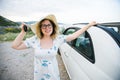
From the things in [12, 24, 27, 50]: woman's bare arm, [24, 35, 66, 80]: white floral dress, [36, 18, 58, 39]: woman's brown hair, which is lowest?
[24, 35, 66, 80]: white floral dress

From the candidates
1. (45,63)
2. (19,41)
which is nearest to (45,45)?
(45,63)

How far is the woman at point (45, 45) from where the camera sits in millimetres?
2205

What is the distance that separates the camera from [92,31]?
2553 millimetres

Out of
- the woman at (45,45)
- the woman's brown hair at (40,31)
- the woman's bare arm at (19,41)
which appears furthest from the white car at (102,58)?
the woman's bare arm at (19,41)

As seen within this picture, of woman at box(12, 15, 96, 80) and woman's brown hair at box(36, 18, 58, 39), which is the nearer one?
woman at box(12, 15, 96, 80)

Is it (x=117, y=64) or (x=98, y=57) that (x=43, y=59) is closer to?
(x=98, y=57)

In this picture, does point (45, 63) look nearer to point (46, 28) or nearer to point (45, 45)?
point (45, 45)

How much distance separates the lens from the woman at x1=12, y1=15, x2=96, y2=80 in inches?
86.8

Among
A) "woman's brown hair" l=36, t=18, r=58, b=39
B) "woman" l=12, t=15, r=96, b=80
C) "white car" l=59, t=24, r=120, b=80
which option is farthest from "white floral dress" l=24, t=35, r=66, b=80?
"white car" l=59, t=24, r=120, b=80

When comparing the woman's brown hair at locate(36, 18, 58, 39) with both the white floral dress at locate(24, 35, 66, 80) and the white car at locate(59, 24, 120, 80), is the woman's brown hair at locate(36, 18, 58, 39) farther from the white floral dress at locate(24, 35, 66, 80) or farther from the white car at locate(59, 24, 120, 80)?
the white car at locate(59, 24, 120, 80)

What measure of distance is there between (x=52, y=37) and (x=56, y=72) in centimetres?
48

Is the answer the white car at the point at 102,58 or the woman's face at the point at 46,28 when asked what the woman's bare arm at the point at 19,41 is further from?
the white car at the point at 102,58

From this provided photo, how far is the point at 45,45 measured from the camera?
228 cm

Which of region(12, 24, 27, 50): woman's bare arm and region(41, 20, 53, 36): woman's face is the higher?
region(41, 20, 53, 36): woman's face
